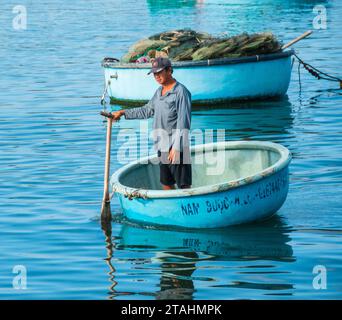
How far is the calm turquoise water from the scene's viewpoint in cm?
1162

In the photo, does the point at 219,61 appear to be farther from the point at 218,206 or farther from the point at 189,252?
the point at 189,252

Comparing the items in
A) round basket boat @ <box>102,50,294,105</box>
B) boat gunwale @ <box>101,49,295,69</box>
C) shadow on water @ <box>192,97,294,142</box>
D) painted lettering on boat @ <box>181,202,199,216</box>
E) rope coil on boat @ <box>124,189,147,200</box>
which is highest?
rope coil on boat @ <box>124,189,147,200</box>

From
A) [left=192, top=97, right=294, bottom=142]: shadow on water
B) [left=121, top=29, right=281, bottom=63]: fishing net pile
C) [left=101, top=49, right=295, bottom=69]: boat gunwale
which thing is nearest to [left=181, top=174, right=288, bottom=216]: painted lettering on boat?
[left=192, top=97, right=294, bottom=142]: shadow on water

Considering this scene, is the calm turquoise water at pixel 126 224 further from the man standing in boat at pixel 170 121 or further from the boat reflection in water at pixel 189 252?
the man standing in boat at pixel 170 121

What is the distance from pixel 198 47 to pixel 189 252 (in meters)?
11.9

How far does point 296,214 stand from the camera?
14.4m

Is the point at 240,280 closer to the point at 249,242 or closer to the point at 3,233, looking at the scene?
the point at 249,242

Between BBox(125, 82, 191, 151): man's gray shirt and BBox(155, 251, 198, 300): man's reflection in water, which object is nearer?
BBox(155, 251, 198, 300): man's reflection in water

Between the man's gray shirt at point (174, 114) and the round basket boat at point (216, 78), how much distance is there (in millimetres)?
10261

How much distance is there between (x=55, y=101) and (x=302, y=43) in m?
15.5

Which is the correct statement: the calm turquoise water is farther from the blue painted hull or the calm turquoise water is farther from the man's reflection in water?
the blue painted hull

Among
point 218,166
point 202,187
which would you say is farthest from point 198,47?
point 202,187

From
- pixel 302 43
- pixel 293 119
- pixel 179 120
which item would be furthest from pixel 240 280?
pixel 302 43

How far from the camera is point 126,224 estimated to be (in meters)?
14.3
